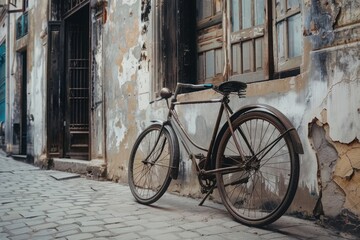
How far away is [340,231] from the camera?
2.54 meters

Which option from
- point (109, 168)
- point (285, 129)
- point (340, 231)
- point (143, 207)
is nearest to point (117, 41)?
point (109, 168)

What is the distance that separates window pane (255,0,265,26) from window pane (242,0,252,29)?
93 mm

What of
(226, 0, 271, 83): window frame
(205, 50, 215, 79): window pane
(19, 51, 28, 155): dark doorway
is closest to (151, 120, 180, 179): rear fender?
(226, 0, 271, 83): window frame

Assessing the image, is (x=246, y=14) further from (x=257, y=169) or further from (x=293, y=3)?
(x=257, y=169)

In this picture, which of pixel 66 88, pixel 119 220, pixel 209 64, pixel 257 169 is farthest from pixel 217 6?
pixel 66 88

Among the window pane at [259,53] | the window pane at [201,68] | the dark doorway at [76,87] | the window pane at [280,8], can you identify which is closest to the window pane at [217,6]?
the window pane at [201,68]

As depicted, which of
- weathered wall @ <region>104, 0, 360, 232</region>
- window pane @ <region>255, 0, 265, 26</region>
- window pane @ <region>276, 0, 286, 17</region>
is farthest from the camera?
window pane @ <region>255, 0, 265, 26</region>

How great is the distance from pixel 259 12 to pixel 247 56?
17.7 inches

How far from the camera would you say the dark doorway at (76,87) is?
7902mm

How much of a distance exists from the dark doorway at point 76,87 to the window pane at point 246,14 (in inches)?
188

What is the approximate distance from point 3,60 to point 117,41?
9578mm

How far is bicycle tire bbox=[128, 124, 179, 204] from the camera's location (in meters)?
3.62

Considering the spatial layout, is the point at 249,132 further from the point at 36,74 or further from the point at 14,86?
the point at 14,86

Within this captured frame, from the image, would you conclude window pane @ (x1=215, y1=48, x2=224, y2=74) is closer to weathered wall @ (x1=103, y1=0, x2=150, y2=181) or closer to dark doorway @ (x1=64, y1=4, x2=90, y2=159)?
weathered wall @ (x1=103, y1=0, x2=150, y2=181)
